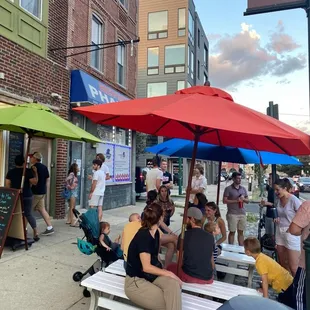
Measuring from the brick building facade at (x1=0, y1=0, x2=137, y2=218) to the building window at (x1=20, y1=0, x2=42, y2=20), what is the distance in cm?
10

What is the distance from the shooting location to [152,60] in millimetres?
28453

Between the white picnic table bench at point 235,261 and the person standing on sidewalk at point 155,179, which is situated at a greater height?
the person standing on sidewalk at point 155,179

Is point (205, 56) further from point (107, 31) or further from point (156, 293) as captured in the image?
A: point (156, 293)

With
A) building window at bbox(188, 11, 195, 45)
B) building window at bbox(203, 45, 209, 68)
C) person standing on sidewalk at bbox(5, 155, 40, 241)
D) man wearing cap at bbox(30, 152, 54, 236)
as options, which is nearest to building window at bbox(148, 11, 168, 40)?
building window at bbox(188, 11, 195, 45)

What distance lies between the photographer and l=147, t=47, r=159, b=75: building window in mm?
28156

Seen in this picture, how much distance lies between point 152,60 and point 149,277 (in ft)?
90.3

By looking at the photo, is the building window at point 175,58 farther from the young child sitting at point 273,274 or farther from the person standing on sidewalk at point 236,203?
the young child sitting at point 273,274

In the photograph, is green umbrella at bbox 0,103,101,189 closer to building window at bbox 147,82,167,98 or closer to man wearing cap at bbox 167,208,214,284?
man wearing cap at bbox 167,208,214,284

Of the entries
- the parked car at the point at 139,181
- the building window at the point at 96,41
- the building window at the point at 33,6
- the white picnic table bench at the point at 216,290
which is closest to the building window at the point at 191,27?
the parked car at the point at 139,181

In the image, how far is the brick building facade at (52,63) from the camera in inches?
267

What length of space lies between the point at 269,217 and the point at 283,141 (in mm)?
3205

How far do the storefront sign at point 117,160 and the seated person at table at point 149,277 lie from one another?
7.75 meters

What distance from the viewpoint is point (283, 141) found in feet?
11.5

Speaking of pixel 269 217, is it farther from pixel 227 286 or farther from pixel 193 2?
pixel 193 2
